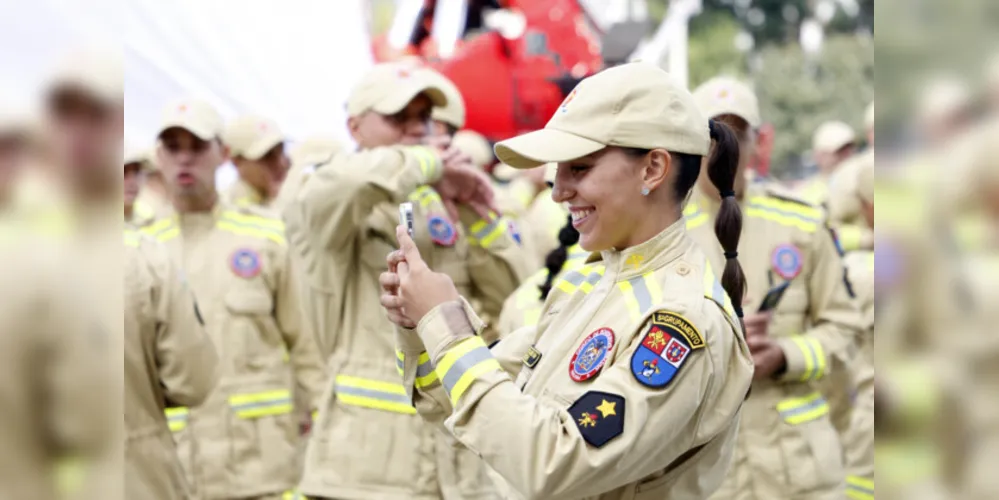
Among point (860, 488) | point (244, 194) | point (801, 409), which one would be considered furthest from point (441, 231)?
point (244, 194)

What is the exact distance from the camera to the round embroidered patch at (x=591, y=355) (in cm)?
231

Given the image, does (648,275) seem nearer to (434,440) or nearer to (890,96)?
(890,96)

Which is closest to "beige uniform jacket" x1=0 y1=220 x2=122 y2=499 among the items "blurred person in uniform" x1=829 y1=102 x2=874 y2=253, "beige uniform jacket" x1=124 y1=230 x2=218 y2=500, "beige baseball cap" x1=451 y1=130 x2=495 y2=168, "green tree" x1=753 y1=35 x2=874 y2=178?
"beige uniform jacket" x1=124 y1=230 x2=218 y2=500

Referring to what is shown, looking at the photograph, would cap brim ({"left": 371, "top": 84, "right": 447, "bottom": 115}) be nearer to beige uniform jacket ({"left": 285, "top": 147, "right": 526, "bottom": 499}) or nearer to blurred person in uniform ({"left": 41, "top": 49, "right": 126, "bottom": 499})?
beige uniform jacket ({"left": 285, "top": 147, "right": 526, "bottom": 499})

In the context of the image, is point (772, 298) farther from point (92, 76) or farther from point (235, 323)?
point (92, 76)

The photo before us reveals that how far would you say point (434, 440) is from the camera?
4.45 metres

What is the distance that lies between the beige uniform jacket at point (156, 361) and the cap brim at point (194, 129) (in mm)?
2017

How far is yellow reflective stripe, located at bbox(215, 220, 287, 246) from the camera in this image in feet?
20.3

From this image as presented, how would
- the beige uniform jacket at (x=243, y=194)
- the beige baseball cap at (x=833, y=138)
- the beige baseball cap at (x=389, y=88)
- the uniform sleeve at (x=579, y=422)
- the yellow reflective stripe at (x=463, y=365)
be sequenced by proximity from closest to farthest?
the uniform sleeve at (x=579, y=422) → the yellow reflective stripe at (x=463, y=365) → the beige baseball cap at (x=389, y=88) → the beige uniform jacket at (x=243, y=194) → the beige baseball cap at (x=833, y=138)

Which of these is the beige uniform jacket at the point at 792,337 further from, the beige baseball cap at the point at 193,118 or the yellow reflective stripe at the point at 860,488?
the beige baseball cap at the point at 193,118

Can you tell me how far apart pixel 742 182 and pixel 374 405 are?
1.74 metres

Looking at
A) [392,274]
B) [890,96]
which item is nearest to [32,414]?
[890,96]

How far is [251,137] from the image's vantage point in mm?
7973

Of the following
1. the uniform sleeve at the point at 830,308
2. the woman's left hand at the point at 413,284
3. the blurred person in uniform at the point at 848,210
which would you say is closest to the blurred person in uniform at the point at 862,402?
the uniform sleeve at the point at 830,308
